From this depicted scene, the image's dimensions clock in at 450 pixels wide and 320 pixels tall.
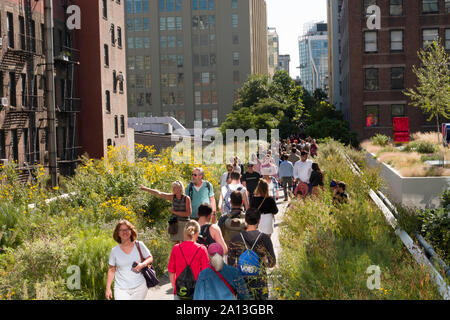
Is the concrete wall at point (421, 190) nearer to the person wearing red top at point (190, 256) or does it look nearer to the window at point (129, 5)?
the person wearing red top at point (190, 256)

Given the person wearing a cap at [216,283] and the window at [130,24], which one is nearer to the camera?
the person wearing a cap at [216,283]

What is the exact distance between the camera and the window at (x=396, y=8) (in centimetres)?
5844

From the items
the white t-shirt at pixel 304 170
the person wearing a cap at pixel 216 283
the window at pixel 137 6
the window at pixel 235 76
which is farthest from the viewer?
the window at pixel 137 6

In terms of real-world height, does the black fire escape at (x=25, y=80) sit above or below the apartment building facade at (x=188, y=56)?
below

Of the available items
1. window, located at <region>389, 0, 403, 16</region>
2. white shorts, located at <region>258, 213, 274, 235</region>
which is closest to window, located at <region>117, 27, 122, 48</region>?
window, located at <region>389, 0, 403, 16</region>

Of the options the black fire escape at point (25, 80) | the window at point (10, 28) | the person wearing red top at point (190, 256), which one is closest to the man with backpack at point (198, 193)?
the person wearing red top at point (190, 256)

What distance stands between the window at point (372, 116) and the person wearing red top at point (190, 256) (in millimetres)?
54008

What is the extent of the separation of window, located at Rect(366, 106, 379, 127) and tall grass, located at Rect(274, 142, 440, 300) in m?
48.0

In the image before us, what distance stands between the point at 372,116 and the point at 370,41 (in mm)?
6940

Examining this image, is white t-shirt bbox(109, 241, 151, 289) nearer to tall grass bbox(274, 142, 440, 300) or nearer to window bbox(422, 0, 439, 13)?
tall grass bbox(274, 142, 440, 300)

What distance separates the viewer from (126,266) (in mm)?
7953

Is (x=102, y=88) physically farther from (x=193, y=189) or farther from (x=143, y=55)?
(x=143, y=55)

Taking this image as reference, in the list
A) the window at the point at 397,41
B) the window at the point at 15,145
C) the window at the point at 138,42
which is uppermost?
the window at the point at 138,42
